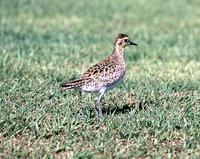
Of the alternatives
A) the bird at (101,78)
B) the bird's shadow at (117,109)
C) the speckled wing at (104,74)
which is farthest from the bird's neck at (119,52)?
the bird's shadow at (117,109)

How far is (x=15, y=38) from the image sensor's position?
56.4 feet

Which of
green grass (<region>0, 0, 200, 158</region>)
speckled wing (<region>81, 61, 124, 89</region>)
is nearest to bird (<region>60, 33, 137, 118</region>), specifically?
speckled wing (<region>81, 61, 124, 89</region>)

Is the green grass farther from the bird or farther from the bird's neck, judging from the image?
the bird's neck

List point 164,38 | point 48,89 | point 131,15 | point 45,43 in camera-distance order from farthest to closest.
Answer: point 131,15 < point 164,38 < point 45,43 < point 48,89

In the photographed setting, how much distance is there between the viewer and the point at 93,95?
1046 cm

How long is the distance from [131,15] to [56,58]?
1060 cm

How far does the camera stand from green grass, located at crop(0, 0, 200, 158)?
7.91 metres

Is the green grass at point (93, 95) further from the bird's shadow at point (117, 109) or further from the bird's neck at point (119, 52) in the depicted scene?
the bird's neck at point (119, 52)

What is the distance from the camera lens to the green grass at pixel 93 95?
25.9 ft

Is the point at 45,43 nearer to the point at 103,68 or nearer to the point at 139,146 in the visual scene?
the point at 103,68

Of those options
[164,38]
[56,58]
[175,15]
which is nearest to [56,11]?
[175,15]

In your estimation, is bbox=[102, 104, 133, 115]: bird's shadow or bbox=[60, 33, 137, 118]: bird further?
bbox=[102, 104, 133, 115]: bird's shadow

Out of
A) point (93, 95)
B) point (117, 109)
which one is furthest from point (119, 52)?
point (93, 95)

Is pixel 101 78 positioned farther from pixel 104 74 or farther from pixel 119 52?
pixel 119 52
